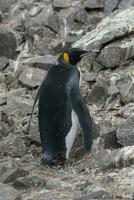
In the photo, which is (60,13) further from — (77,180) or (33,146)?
(77,180)

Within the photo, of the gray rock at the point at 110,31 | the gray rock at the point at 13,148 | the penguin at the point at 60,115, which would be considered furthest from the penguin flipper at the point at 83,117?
the gray rock at the point at 110,31

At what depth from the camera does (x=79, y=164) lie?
615cm

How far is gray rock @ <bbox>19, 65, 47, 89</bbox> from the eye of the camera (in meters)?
8.17

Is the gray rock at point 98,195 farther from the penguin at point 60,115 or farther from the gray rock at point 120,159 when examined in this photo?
the penguin at point 60,115

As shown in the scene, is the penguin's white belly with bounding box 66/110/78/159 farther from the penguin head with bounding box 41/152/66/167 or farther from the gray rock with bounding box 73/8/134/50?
the gray rock with bounding box 73/8/134/50

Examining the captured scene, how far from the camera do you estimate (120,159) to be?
5.38 m

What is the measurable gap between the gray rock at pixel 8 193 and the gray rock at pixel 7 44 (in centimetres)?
437

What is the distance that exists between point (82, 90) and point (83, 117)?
142 cm

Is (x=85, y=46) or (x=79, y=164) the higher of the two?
(x=85, y=46)

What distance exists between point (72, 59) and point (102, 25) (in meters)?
2.08

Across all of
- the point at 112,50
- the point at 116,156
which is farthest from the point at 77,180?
the point at 112,50

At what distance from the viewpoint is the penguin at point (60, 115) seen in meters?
6.32

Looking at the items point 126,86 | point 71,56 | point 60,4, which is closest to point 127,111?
point 126,86

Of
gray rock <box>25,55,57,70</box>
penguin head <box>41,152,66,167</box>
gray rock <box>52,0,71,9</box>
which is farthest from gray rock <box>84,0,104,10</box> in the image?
penguin head <box>41,152,66,167</box>
